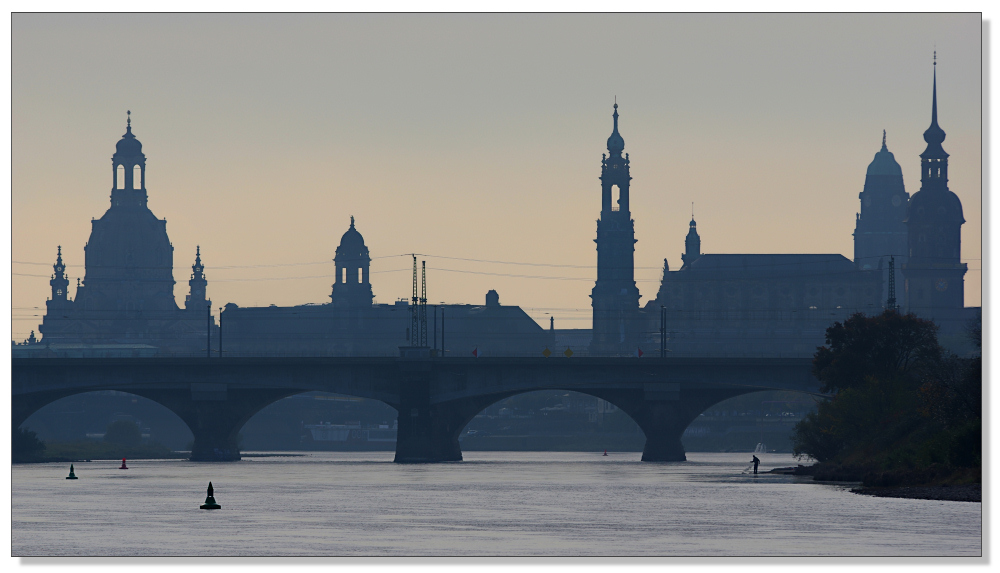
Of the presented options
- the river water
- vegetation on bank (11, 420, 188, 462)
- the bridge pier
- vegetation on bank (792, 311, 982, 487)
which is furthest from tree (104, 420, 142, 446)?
vegetation on bank (792, 311, 982, 487)

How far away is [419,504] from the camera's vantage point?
218 ft

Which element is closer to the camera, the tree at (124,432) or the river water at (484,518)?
the river water at (484,518)

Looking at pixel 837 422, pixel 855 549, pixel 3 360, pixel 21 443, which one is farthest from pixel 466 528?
pixel 21 443

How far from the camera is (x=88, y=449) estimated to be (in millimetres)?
161000

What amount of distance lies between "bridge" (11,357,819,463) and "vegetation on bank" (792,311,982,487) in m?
24.1

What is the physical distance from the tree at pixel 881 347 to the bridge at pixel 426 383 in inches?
1140

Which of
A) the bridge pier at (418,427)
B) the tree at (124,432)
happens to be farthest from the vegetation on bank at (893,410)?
the tree at (124,432)

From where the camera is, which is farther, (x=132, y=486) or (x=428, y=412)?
(x=428, y=412)

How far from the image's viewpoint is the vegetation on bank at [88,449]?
13862cm

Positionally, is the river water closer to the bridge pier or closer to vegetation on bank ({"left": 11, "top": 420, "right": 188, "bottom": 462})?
the bridge pier

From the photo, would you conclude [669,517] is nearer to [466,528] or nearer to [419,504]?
[466,528]

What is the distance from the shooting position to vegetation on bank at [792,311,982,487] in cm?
6950

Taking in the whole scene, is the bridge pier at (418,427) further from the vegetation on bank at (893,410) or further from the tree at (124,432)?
the tree at (124,432)
